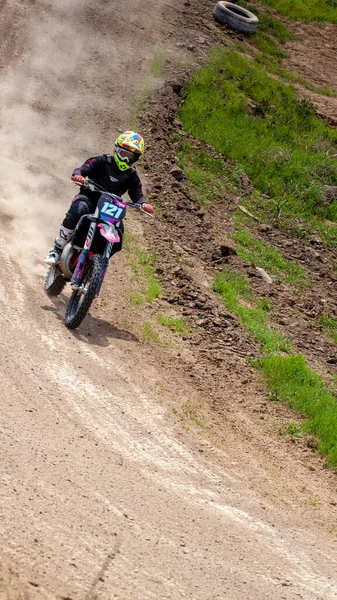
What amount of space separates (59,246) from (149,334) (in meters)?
1.78

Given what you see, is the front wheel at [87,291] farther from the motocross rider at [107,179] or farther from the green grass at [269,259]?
the green grass at [269,259]

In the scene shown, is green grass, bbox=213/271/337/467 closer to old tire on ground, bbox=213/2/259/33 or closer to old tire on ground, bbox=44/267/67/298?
old tire on ground, bbox=44/267/67/298

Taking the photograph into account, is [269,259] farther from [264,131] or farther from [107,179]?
[264,131]

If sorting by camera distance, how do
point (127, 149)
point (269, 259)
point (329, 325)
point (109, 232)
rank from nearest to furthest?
point (109, 232), point (127, 149), point (329, 325), point (269, 259)

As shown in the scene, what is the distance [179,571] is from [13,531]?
4.22 feet

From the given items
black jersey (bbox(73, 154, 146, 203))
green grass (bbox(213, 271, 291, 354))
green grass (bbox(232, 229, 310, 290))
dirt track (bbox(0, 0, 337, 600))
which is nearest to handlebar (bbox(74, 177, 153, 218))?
black jersey (bbox(73, 154, 146, 203))

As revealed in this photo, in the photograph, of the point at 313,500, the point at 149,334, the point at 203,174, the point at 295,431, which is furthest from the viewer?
the point at 203,174

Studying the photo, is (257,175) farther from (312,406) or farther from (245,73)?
(312,406)

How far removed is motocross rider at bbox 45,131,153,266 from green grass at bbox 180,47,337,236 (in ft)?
25.5

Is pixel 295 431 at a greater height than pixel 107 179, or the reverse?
pixel 107 179

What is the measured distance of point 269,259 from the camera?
17.2 m

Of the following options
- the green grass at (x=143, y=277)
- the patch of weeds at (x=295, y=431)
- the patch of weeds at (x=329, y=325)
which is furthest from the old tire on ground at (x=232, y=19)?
the patch of weeds at (x=295, y=431)

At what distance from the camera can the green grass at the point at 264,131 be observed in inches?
822

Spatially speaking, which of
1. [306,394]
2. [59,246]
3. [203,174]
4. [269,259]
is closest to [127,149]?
[59,246]
